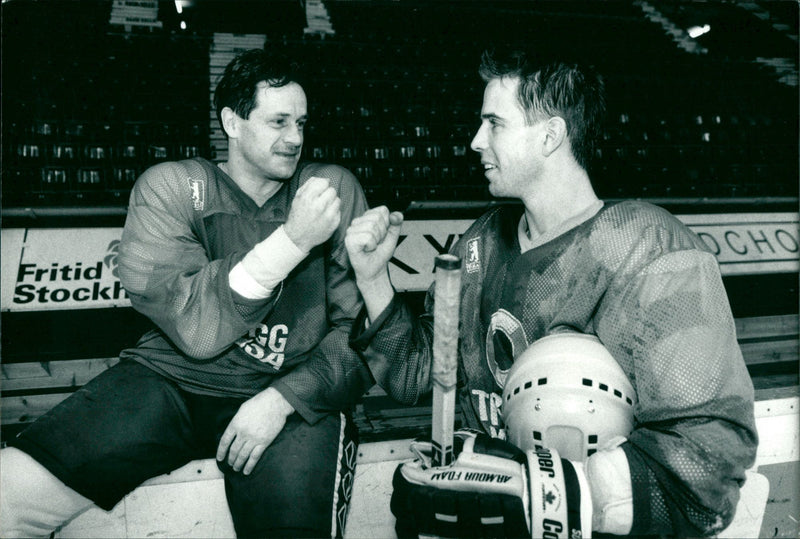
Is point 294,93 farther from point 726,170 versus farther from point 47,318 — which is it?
point 726,170

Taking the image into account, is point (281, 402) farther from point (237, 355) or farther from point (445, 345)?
point (445, 345)

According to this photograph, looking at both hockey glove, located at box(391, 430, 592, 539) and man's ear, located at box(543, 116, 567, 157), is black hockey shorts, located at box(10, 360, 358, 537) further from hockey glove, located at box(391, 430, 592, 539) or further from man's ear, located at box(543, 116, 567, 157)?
man's ear, located at box(543, 116, 567, 157)

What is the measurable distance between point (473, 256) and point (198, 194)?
1006 mm

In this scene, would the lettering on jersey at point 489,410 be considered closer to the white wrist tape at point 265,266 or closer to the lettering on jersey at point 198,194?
the white wrist tape at point 265,266

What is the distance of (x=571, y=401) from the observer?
1361mm

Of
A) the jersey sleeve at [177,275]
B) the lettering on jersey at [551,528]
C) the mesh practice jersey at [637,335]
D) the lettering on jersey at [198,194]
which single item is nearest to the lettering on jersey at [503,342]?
the mesh practice jersey at [637,335]

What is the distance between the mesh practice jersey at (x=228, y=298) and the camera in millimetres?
1687

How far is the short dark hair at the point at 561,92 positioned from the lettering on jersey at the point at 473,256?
1.49 feet

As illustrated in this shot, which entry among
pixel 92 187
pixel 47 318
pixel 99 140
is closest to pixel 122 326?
pixel 47 318

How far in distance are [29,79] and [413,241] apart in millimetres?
3279

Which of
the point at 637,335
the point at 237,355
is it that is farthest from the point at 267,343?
the point at 637,335

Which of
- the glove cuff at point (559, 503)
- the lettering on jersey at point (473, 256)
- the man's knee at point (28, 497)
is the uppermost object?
the lettering on jersey at point (473, 256)

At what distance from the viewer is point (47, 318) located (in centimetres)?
326

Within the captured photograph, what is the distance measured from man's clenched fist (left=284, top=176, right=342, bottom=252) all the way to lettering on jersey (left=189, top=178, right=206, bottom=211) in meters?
0.52
